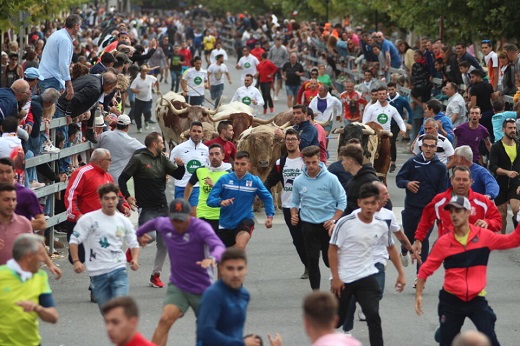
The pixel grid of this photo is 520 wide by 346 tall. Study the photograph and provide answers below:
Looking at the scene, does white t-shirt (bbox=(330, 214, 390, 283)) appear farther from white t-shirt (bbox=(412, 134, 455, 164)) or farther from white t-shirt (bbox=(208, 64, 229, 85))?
white t-shirt (bbox=(208, 64, 229, 85))

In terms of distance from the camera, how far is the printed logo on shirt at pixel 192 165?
16469mm

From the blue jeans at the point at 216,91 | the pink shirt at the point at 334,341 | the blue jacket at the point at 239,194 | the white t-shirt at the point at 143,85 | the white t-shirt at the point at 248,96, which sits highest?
the pink shirt at the point at 334,341

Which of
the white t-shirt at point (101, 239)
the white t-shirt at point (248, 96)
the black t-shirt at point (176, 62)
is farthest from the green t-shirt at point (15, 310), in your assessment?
the black t-shirt at point (176, 62)

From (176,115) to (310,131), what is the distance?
6851 mm

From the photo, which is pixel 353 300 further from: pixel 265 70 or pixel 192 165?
pixel 265 70

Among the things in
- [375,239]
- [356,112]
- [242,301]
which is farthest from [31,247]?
[356,112]

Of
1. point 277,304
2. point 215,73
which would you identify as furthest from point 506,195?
point 215,73

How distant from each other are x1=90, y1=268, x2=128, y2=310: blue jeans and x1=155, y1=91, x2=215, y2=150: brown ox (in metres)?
12.1

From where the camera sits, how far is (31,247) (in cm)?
941

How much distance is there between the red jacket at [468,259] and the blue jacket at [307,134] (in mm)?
7115

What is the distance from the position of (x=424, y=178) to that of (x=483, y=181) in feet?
2.24

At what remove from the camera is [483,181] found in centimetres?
1408

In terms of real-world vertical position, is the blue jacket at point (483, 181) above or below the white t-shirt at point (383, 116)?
above

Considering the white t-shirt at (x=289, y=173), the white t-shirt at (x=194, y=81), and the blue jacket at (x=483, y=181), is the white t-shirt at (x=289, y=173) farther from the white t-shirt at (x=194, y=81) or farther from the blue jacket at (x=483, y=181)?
the white t-shirt at (x=194, y=81)
